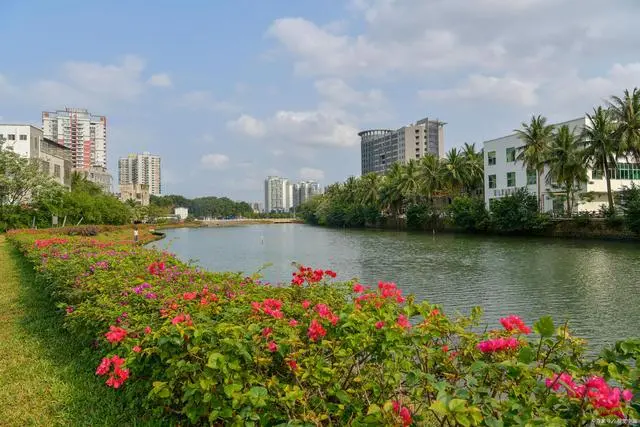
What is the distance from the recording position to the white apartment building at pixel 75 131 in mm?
118312

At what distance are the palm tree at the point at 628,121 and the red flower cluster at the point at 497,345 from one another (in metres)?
36.0

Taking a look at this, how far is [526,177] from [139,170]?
161395 mm

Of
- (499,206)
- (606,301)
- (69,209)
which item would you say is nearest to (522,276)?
(606,301)

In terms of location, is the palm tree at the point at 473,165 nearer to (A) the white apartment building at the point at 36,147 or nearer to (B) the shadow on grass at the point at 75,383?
(A) the white apartment building at the point at 36,147

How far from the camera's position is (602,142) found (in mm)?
33438

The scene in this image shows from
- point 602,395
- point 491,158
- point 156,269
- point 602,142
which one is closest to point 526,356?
point 602,395

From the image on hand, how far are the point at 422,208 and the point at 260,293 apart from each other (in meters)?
54.2

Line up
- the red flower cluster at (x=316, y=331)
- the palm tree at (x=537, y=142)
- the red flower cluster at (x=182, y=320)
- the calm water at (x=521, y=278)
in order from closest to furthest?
the red flower cluster at (x=316, y=331) < the red flower cluster at (x=182, y=320) < the calm water at (x=521, y=278) < the palm tree at (x=537, y=142)

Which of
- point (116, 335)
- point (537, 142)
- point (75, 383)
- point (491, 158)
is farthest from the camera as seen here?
point (491, 158)

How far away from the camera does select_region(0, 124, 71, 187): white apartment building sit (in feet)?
148

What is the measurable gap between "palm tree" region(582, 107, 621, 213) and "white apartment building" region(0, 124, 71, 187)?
46058mm

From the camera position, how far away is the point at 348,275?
18.6 m

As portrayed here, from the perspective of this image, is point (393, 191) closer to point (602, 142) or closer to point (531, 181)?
point (531, 181)

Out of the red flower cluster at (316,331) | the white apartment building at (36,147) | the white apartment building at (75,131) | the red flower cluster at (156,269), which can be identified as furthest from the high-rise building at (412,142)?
the red flower cluster at (316,331)
